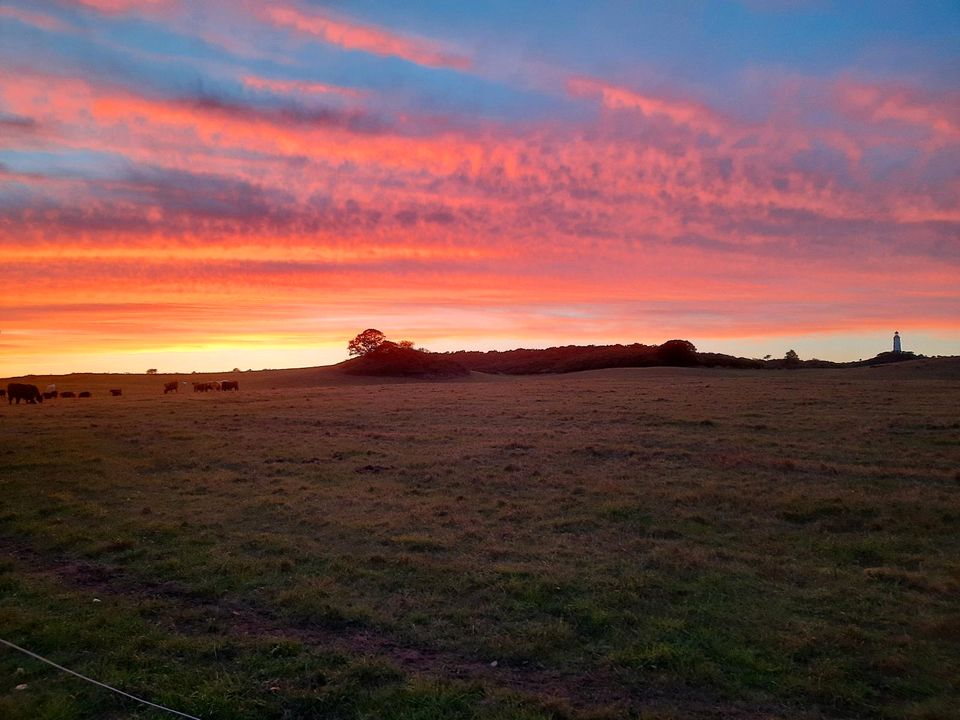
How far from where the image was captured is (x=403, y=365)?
72250mm

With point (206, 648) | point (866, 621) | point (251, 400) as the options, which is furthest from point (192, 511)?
point (251, 400)

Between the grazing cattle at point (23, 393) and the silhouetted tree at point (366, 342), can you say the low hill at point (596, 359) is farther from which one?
the grazing cattle at point (23, 393)

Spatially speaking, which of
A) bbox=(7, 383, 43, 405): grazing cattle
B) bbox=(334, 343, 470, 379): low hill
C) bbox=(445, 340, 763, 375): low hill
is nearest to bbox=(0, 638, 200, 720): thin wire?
bbox=(7, 383, 43, 405): grazing cattle

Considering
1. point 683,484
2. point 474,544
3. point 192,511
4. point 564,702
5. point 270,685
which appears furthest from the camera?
point 683,484

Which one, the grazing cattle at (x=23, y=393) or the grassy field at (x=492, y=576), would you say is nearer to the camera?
the grassy field at (x=492, y=576)

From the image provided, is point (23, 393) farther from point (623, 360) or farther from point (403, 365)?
point (623, 360)

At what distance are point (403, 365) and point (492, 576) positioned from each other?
62638 mm

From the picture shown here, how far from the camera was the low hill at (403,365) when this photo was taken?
71125 millimetres

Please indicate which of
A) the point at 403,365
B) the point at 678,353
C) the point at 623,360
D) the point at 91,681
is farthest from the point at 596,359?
the point at 91,681

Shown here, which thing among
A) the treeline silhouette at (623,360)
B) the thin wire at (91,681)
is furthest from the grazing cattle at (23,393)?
the treeline silhouette at (623,360)

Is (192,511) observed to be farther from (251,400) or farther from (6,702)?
(251,400)

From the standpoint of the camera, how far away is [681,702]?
6.87 metres

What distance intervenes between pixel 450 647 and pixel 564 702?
6.17 ft

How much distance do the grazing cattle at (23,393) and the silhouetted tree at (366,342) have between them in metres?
40.3
